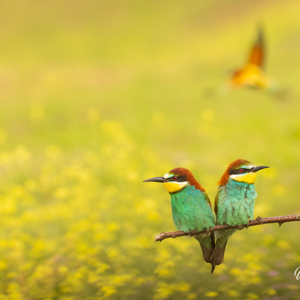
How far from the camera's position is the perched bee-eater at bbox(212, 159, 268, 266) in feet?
7.15

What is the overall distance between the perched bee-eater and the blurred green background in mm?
1670

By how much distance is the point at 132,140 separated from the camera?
5930 mm

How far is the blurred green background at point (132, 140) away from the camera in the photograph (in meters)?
4.07

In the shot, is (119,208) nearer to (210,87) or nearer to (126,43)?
(210,87)

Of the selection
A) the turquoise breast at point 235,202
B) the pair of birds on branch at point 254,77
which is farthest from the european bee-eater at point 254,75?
the turquoise breast at point 235,202

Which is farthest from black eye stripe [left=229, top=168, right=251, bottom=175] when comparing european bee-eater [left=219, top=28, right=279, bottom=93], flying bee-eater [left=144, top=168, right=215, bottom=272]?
european bee-eater [left=219, top=28, right=279, bottom=93]

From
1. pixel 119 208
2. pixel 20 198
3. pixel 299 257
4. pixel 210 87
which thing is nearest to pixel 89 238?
pixel 119 208

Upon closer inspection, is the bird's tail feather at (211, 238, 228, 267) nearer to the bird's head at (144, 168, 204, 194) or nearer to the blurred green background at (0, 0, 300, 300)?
the bird's head at (144, 168, 204, 194)

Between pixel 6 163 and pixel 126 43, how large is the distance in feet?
10.3
